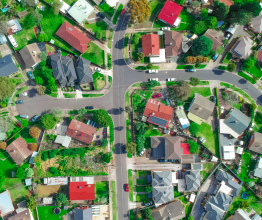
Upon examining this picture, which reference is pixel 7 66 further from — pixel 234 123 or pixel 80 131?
pixel 234 123

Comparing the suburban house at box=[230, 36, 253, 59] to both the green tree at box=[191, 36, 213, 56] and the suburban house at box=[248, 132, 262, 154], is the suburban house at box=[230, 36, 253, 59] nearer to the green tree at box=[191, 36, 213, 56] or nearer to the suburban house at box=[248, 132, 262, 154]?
the green tree at box=[191, 36, 213, 56]

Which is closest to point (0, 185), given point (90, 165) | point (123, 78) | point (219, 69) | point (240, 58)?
point (90, 165)

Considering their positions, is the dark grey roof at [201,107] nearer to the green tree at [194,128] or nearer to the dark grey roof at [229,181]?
the green tree at [194,128]

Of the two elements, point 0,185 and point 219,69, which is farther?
point 219,69

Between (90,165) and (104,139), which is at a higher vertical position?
(104,139)

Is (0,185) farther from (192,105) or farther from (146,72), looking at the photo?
(192,105)

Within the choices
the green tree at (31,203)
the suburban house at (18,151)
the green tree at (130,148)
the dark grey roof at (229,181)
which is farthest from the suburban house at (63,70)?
the dark grey roof at (229,181)

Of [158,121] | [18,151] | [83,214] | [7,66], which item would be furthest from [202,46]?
[18,151]
